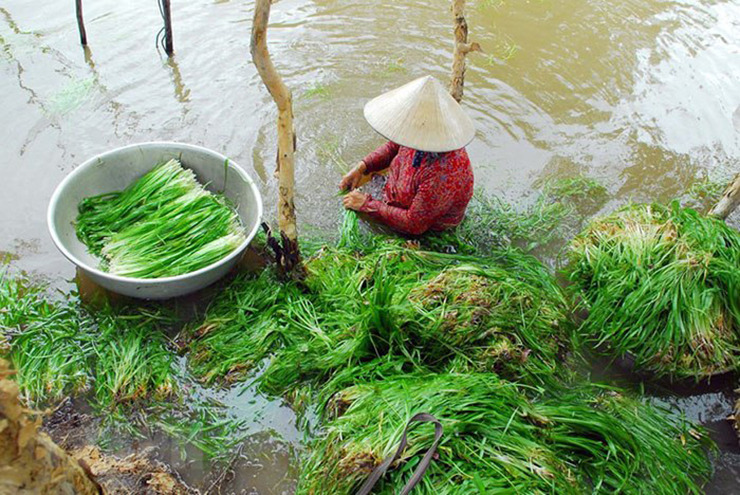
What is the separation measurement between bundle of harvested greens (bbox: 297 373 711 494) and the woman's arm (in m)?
1.03

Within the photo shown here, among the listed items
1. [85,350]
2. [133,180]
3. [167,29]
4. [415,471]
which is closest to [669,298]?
[415,471]

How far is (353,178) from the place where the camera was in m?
3.55

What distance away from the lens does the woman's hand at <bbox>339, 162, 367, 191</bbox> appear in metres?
3.51

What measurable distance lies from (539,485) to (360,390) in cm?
87

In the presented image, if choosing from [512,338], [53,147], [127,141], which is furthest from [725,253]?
[53,147]

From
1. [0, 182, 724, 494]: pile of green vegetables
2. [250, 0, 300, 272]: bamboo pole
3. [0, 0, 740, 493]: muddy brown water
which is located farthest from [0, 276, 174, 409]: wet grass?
[250, 0, 300, 272]: bamboo pole

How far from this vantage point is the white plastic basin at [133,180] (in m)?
Answer: 2.70

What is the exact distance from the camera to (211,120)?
14.7 feet

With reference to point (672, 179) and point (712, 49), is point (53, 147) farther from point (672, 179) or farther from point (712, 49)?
point (712, 49)

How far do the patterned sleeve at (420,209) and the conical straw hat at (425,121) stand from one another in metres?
0.27

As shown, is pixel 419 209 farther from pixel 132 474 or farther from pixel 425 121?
pixel 132 474

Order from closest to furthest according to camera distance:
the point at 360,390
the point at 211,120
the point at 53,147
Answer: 1. the point at 360,390
2. the point at 53,147
3. the point at 211,120

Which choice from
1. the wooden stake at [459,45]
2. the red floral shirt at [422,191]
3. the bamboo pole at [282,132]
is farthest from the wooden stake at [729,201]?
the bamboo pole at [282,132]

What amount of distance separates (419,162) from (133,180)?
1.87m
